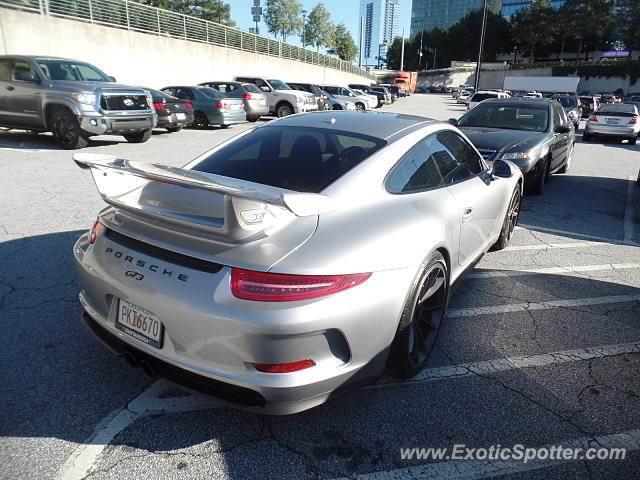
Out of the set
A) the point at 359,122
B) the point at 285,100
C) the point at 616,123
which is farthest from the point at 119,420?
the point at 616,123

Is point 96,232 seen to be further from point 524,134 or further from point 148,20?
point 148,20

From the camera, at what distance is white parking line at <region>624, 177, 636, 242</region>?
5965mm

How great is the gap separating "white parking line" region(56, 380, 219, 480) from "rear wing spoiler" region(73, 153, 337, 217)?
3.13 ft

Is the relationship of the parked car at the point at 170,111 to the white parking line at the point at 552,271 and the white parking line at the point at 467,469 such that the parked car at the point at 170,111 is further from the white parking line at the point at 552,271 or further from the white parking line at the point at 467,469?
the white parking line at the point at 467,469

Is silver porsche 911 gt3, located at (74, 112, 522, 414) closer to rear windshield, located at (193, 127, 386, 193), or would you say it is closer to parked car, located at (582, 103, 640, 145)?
rear windshield, located at (193, 127, 386, 193)

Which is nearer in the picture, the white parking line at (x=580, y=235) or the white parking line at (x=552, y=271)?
the white parking line at (x=552, y=271)

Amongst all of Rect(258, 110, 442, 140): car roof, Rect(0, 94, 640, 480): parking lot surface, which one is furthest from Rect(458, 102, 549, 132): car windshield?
Rect(258, 110, 442, 140): car roof

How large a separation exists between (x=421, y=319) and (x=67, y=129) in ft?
33.2

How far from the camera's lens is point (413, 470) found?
7.00 ft

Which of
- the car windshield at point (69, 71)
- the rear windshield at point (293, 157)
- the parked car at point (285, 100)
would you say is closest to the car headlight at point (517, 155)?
the rear windshield at point (293, 157)

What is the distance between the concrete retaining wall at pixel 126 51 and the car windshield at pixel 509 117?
1560 cm

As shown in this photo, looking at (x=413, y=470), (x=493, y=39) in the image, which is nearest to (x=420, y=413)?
(x=413, y=470)

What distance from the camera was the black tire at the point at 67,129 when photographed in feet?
33.3

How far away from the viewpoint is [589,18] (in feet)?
258
